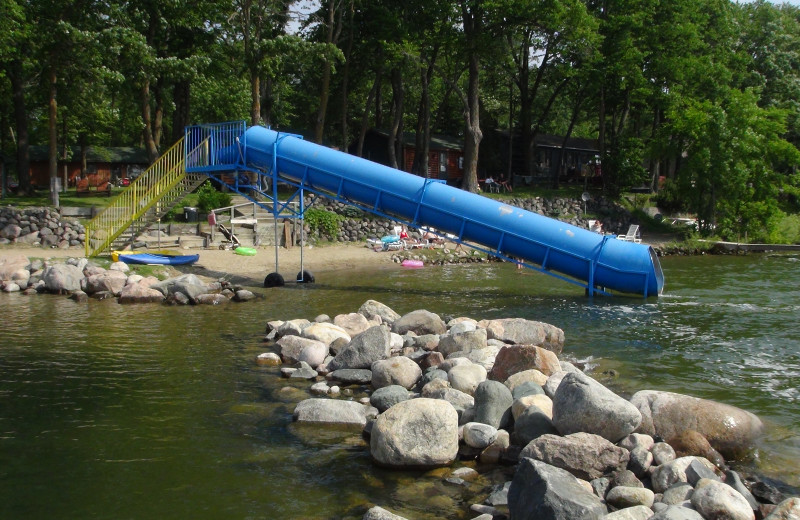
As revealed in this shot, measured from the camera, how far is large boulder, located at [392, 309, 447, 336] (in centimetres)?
1605

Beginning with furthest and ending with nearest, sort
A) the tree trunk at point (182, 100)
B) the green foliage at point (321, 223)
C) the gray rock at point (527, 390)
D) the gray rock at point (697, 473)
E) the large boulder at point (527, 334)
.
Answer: the tree trunk at point (182, 100) < the green foliage at point (321, 223) < the large boulder at point (527, 334) < the gray rock at point (527, 390) < the gray rock at point (697, 473)

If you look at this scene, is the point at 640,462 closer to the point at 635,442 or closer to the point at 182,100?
the point at 635,442

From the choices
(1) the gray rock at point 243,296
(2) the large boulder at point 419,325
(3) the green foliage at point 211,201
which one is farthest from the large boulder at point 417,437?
(3) the green foliage at point 211,201

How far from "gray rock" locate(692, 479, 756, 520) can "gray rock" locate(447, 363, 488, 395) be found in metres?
4.47

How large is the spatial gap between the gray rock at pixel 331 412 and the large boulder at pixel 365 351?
92.4 inches

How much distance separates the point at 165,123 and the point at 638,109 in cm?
3859

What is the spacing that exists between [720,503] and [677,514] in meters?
0.68

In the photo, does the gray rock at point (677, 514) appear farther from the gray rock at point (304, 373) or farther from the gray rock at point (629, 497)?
the gray rock at point (304, 373)

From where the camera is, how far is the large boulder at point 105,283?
22.1 meters

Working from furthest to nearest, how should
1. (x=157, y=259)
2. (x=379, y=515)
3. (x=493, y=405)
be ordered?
(x=157, y=259) → (x=493, y=405) → (x=379, y=515)

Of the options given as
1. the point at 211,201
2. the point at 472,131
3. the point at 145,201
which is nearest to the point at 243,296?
the point at 145,201

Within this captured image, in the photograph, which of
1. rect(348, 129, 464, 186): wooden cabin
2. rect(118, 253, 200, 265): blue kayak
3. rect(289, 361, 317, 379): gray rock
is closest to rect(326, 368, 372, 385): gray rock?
rect(289, 361, 317, 379): gray rock

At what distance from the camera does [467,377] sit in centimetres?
1182

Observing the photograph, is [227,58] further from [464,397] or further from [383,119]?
[464,397]
